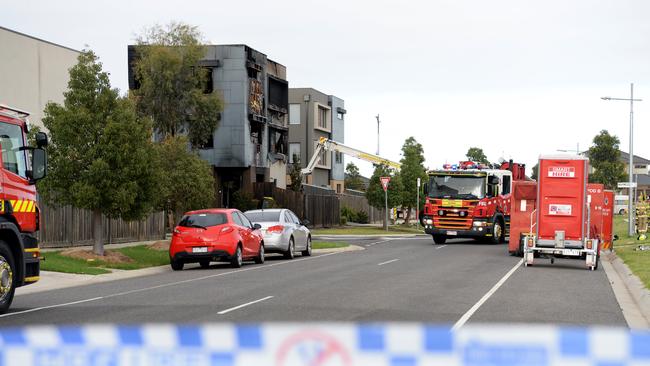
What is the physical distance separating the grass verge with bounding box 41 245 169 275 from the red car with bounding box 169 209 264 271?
4.73 feet

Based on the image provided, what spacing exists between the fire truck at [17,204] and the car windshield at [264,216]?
520 inches

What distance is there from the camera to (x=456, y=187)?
3678cm

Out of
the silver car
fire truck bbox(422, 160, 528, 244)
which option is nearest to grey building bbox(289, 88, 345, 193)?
fire truck bbox(422, 160, 528, 244)

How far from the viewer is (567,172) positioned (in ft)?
78.2

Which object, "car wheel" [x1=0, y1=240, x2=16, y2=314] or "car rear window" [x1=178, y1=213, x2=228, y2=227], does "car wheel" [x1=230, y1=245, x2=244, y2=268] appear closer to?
"car rear window" [x1=178, y1=213, x2=228, y2=227]

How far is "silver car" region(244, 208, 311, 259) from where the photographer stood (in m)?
26.9

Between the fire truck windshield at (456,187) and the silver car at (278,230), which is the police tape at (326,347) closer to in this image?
the silver car at (278,230)

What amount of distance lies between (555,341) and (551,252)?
19.1 meters

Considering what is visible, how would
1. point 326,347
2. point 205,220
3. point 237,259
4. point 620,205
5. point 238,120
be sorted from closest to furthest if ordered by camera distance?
point 326,347 < point 237,259 < point 205,220 < point 238,120 < point 620,205

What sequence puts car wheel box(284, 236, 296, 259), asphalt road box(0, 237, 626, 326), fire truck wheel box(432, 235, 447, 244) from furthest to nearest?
fire truck wheel box(432, 235, 447, 244), car wheel box(284, 236, 296, 259), asphalt road box(0, 237, 626, 326)

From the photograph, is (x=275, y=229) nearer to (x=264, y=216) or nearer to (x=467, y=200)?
(x=264, y=216)

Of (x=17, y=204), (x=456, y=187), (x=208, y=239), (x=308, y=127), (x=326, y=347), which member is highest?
(x=308, y=127)

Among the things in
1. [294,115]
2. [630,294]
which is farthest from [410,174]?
[630,294]

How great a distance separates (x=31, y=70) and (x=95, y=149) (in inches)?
610
